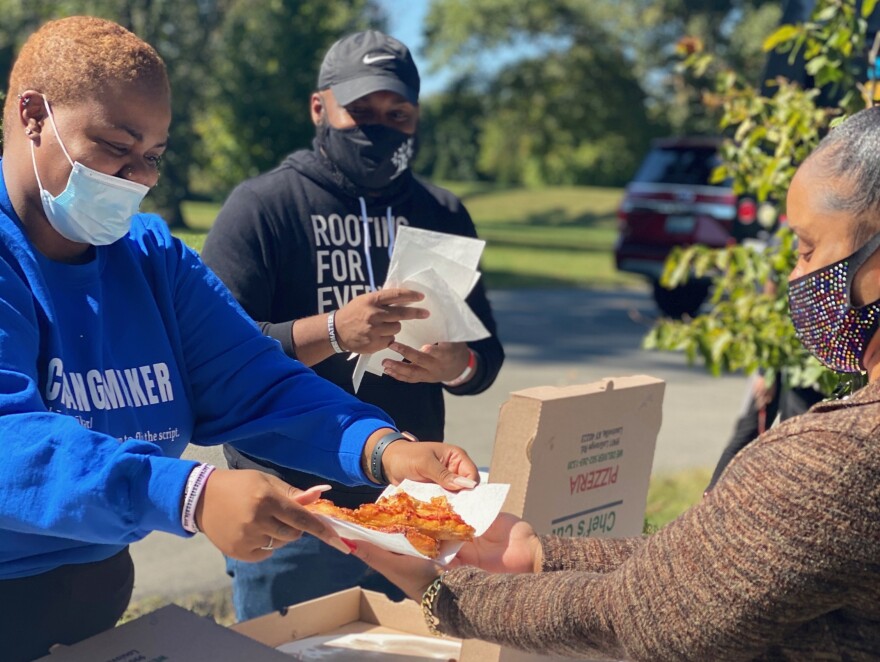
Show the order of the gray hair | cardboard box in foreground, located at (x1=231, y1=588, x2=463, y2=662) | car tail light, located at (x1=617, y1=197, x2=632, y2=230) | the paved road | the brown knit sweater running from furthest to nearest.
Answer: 1. car tail light, located at (x1=617, y1=197, x2=632, y2=230)
2. the paved road
3. cardboard box in foreground, located at (x1=231, y1=588, x2=463, y2=662)
4. the gray hair
5. the brown knit sweater

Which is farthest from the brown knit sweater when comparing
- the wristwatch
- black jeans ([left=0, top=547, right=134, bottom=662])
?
black jeans ([left=0, top=547, right=134, bottom=662])

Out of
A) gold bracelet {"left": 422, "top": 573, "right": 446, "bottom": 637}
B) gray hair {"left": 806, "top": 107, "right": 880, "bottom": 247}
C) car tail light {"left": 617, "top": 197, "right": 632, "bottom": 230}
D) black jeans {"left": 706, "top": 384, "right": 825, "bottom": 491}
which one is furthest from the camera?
car tail light {"left": 617, "top": 197, "right": 632, "bottom": 230}

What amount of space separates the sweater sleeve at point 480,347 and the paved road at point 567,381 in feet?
2.50

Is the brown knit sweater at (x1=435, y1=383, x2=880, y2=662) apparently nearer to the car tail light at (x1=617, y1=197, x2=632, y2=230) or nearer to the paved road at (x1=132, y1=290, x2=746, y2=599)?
the paved road at (x1=132, y1=290, x2=746, y2=599)

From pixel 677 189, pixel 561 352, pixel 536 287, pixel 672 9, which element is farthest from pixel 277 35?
pixel 672 9

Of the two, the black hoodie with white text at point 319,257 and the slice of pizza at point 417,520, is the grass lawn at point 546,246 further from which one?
the slice of pizza at point 417,520

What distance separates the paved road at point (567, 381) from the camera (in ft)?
16.9

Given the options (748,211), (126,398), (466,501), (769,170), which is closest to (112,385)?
(126,398)

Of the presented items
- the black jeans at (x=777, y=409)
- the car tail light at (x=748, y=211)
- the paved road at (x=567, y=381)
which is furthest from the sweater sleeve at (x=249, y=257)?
the car tail light at (x=748, y=211)

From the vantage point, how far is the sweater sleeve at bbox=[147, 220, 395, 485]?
2131 millimetres

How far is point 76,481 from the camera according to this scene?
1.57 meters

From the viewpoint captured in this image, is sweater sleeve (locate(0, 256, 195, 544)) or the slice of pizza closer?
sweater sleeve (locate(0, 256, 195, 544))

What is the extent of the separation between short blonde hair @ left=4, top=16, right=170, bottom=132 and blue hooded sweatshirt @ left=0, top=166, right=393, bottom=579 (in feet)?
0.60

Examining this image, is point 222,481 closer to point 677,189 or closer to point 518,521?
point 518,521
